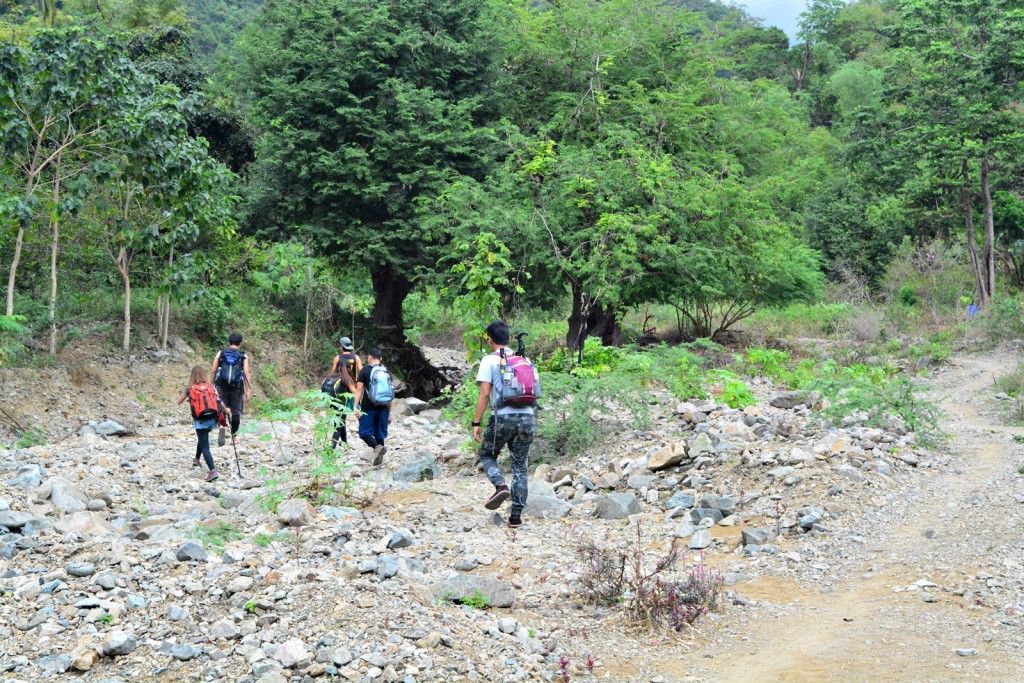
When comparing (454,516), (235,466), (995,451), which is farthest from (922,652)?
(235,466)

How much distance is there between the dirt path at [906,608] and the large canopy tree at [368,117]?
1204cm

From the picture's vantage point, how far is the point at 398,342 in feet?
70.8

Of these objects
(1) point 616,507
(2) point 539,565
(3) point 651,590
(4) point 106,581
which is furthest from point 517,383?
(4) point 106,581

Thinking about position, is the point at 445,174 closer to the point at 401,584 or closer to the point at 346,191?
→ the point at 346,191

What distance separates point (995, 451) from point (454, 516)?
6204 millimetres

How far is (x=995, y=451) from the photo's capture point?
33.4ft

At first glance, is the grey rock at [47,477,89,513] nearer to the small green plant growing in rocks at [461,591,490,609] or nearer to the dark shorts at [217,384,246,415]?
the dark shorts at [217,384,246,415]

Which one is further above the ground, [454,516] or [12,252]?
[12,252]

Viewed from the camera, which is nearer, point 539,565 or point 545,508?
point 539,565

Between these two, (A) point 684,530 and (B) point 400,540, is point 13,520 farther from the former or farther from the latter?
(A) point 684,530

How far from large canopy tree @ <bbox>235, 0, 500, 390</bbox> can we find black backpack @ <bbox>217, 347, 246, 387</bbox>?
7526mm

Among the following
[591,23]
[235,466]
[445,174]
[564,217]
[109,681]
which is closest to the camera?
[109,681]

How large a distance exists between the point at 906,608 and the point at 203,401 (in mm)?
7125

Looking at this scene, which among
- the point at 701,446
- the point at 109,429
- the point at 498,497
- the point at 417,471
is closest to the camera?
the point at 498,497
